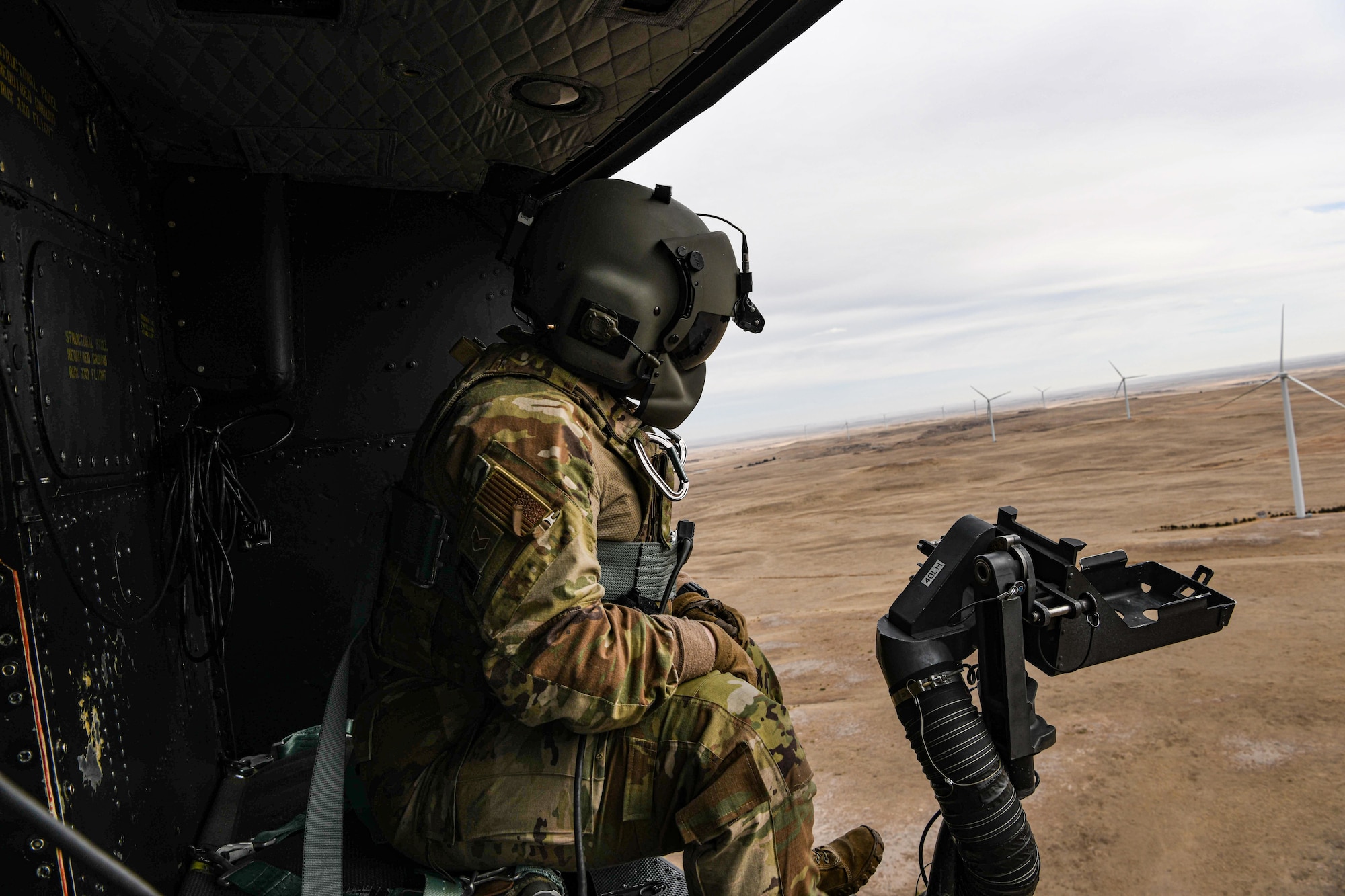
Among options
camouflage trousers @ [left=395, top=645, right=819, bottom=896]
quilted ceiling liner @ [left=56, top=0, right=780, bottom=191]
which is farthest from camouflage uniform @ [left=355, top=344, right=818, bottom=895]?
quilted ceiling liner @ [left=56, top=0, right=780, bottom=191]

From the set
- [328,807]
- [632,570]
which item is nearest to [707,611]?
[632,570]

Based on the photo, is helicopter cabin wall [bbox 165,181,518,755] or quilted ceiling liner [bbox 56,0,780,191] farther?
helicopter cabin wall [bbox 165,181,518,755]

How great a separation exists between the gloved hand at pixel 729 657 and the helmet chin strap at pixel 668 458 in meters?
0.34

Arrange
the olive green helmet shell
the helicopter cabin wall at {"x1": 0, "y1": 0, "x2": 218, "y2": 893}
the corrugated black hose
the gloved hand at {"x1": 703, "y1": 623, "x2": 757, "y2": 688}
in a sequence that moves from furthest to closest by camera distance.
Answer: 1. the olive green helmet shell
2. the gloved hand at {"x1": 703, "y1": 623, "x2": 757, "y2": 688}
3. the corrugated black hose
4. the helicopter cabin wall at {"x1": 0, "y1": 0, "x2": 218, "y2": 893}

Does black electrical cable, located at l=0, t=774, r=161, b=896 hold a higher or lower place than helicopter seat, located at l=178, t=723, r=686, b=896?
higher

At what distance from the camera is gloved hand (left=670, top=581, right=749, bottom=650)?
235cm

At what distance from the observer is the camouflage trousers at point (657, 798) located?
182 cm

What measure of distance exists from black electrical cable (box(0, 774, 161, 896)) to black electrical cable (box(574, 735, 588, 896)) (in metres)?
0.99

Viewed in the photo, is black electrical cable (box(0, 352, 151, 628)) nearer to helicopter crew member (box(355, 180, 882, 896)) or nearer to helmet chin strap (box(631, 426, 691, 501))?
helicopter crew member (box(355, 180, 882, 896))

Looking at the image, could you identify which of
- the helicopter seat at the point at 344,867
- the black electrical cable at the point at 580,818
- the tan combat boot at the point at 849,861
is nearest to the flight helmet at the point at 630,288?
the black electrical cable at the point at 580,818

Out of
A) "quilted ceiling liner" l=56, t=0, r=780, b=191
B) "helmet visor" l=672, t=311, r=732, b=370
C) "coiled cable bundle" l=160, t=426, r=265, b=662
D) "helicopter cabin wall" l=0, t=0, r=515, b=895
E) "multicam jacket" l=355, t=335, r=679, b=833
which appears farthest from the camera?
"coiled cable bundle" l=160, t=426, r=265, b=662

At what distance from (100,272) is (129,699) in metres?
1.11

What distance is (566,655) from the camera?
5.78 feet

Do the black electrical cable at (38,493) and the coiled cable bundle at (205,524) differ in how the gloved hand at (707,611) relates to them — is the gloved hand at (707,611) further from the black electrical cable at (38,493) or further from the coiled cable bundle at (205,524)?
the coiled cable bundle at (205,524)
